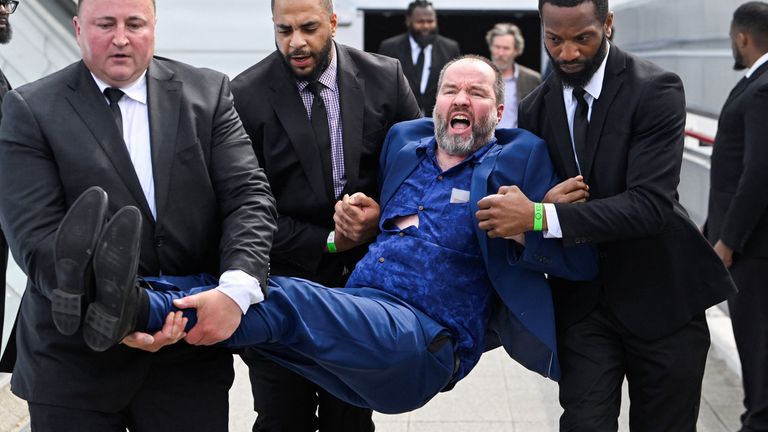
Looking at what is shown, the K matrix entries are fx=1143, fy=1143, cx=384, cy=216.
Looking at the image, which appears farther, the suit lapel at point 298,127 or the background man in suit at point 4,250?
the suit lapel at point 298,127

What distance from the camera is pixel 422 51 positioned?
11.0 meters

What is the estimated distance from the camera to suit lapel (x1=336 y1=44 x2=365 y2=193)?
412cm

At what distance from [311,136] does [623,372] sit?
136 centimetres

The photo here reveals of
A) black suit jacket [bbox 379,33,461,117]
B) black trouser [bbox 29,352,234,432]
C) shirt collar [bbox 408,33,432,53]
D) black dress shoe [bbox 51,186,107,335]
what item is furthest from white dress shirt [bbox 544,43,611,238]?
shirt collar [bbox 408,33,432,53]

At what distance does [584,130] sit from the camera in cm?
372

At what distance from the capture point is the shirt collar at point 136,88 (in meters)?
3.32

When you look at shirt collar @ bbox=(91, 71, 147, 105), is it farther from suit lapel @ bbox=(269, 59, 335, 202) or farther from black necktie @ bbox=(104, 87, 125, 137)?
suit lapel @ bbox=(269, 59, 335, 202)

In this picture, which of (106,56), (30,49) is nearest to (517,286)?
(106,56)

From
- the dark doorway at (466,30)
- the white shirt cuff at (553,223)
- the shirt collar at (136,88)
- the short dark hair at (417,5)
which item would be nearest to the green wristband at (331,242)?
the white shirt cuff at (553,223)

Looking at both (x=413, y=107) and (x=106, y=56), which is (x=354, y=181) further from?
(x=106, y=56)

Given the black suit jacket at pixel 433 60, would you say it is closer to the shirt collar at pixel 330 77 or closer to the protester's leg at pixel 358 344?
the shirt collar at pixel 330 77

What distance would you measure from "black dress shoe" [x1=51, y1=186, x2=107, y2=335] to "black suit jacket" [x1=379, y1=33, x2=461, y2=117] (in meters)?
7.84

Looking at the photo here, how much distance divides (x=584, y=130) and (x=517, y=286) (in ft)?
1.81

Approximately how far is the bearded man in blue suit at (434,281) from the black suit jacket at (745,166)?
134cm
